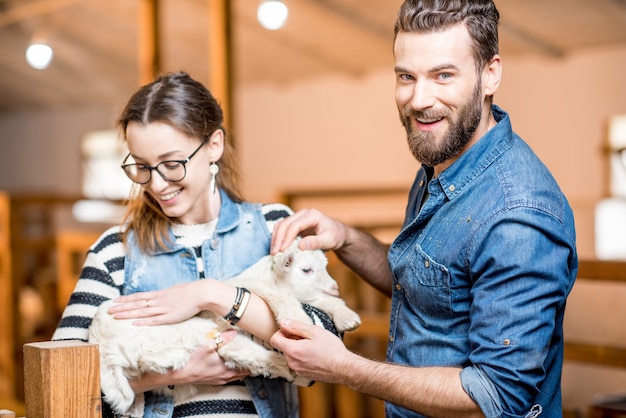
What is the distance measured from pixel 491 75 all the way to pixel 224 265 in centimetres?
77

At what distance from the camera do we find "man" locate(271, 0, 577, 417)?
1488mm

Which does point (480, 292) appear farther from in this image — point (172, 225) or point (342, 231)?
point (172, 225)

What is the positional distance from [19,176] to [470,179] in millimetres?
13248

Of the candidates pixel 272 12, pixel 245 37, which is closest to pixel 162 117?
pixel 272 12

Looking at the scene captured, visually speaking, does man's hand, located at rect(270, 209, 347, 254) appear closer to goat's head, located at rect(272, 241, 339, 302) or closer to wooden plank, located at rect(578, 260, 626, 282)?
goat's head, located at rect(272, 241, 339, 302)

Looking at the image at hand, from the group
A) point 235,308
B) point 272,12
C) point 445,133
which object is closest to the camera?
point 445,133

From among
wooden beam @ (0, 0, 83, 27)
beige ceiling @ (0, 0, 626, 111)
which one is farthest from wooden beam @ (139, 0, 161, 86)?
wooden beam @ (0, 0, 83, 27)

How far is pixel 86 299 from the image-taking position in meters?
1.81

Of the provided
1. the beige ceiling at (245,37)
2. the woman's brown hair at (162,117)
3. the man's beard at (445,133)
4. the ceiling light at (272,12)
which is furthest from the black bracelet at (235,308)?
the beige ceiling at (245,37)

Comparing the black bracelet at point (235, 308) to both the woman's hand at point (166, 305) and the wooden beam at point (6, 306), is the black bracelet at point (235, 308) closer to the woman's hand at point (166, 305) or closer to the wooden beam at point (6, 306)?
the woman's hand at point (166, 305)

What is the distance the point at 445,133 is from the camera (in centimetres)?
161

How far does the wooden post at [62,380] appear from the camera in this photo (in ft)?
4.25

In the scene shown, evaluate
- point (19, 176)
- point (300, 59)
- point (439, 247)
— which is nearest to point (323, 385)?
point (439, 247)

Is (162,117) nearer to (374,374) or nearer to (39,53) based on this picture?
(374,374)
